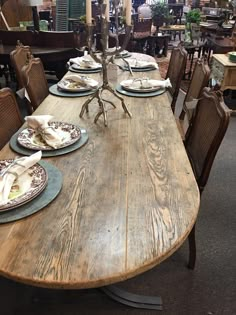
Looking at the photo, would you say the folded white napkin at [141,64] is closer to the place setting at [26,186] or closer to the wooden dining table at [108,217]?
the wooden dining table at [108,217]

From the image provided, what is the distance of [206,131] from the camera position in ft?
4.64

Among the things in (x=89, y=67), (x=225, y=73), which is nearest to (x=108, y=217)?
(x=89, y=67)

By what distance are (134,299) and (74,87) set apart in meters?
1.33

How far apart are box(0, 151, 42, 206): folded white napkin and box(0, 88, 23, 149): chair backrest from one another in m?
0.46

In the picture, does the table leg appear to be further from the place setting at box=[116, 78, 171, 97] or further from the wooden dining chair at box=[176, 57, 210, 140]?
the place setting at box=[116, 78, 171, 97]

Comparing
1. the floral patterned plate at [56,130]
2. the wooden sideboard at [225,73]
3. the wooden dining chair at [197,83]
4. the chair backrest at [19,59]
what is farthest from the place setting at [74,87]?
the wooden sideboard at [225,73]

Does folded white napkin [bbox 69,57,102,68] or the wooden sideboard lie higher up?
folded white napkin [bbox 69,57,102,68]

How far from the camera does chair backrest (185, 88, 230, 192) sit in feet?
4.07

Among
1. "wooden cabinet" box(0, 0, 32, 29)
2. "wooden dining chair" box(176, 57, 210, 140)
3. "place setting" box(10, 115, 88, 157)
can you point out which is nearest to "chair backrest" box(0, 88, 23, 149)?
"place setting" box(10, 115, 88, 157)

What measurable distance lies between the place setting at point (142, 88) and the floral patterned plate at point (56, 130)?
613 millimetres

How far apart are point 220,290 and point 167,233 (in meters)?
0.92

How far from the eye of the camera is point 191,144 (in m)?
1.69

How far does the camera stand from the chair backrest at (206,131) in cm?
124

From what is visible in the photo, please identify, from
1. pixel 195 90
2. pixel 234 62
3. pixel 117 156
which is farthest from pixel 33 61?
pixel 234 62
